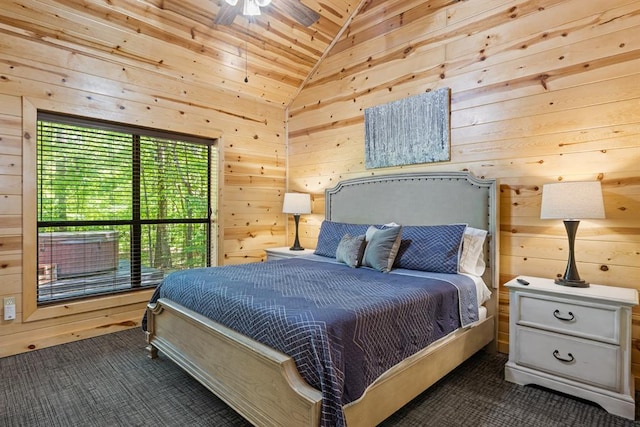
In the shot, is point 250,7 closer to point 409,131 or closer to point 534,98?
point 409,131

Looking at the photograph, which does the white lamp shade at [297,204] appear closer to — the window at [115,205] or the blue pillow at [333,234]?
the blue pillow at [333,234]

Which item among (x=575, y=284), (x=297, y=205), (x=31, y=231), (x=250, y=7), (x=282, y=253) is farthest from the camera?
(x=297, y=205)

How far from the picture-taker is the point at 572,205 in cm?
218

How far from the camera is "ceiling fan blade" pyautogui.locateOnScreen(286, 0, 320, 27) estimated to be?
8.05ft

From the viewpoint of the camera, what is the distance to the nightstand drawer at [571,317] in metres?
2.00

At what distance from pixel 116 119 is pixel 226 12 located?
5.20ft

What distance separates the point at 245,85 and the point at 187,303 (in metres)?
2.89

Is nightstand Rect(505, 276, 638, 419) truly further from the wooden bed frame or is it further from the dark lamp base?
the wooden bed frame

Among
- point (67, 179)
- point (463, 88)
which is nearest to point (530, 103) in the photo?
point (463, 88)

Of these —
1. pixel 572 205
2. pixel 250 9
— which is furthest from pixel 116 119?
pixel 572 205

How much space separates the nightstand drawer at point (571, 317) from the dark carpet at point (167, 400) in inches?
16.8

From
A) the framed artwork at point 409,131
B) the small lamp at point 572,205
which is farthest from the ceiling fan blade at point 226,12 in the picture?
the small lamp at point 572,205

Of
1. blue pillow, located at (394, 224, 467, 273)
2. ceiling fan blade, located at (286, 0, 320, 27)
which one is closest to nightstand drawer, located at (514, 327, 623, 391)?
blue pillow, located at (394, 224, 467, 273)

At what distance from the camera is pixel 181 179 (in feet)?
12.7
